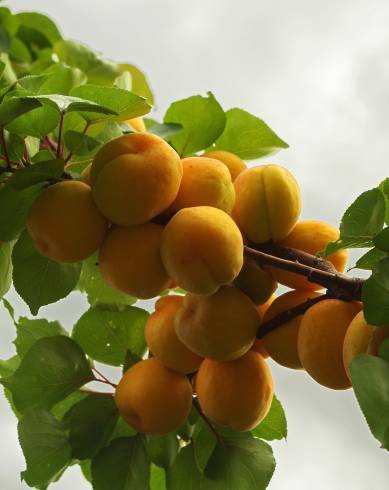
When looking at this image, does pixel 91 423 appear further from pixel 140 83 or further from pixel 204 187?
pixel 140 83

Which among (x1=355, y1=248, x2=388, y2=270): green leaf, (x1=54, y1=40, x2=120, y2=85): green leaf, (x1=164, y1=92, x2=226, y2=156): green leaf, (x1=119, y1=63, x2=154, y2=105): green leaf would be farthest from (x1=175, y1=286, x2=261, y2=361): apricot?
(x1=54, y1=40, x2=120, y2=85): green leaf

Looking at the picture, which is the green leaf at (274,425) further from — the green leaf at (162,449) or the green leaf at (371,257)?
the green leaf at (371,257)

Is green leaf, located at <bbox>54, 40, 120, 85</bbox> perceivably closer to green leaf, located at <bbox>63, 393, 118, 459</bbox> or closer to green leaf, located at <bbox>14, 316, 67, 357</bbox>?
green leaf, located at <bbox>14, 316, 67, 357</bbox>

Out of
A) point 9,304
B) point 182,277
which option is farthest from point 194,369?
point 9,304

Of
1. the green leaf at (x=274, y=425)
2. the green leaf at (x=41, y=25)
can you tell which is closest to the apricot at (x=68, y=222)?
the green leaf at (x=274, y=425)

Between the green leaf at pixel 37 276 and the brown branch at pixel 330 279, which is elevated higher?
the brown branch at pixel 330 279

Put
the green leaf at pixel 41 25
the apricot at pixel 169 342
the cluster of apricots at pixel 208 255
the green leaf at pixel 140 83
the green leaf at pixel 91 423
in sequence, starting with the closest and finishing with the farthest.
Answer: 1. the cluster of apricots at pixel 208 255
2. the apricot at pixel 169 342
3. the green leaf at pixel 91 423
4. the green leaf at pixel 140 83
5. the green leaf at pixel 41 25

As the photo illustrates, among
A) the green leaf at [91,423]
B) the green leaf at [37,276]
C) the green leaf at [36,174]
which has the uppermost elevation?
the green leaf at [36,174]

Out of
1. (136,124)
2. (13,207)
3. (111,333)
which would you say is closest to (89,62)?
(136,124)

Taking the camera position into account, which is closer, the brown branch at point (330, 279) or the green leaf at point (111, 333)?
the brown branch at point (330, 279)
